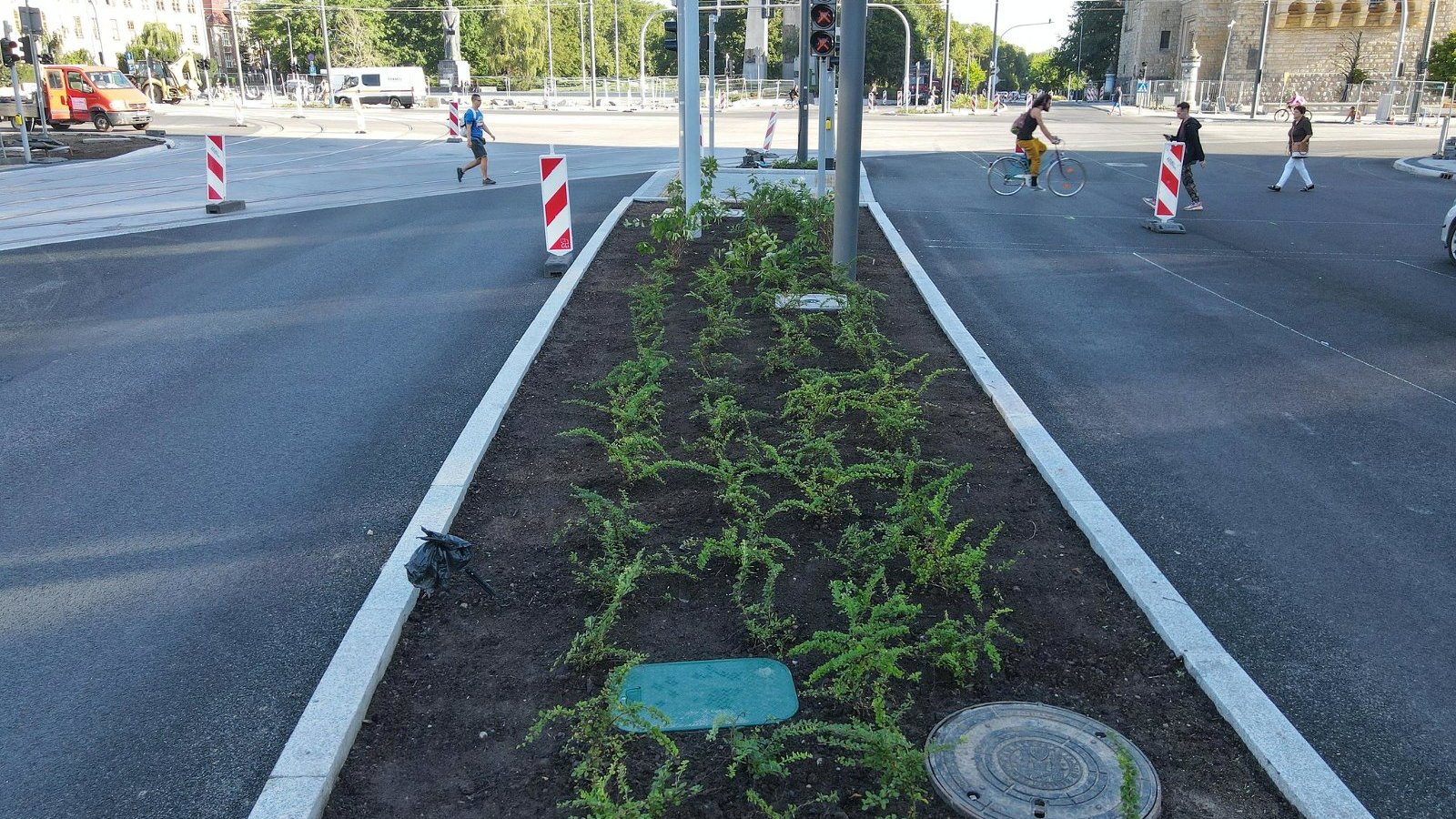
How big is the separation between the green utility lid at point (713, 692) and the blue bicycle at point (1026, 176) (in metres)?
17.2

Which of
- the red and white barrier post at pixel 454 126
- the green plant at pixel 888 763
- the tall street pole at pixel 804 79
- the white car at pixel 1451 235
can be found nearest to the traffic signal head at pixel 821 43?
the white car at pixel 1451 235

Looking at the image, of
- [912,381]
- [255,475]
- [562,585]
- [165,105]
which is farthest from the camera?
[165,105]

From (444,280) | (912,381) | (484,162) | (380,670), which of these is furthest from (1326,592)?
(484,162)

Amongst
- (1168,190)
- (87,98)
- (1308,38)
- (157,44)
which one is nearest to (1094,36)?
(1308,38)

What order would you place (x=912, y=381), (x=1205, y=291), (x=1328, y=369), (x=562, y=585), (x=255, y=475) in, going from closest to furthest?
(x=562, y=585) → (x=255, y=475) → (x=912, y=381) → (x=1328, y=369) → (x=1205, y=291)

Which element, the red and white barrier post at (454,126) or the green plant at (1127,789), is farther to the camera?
the red and white barrier post at (454,126)

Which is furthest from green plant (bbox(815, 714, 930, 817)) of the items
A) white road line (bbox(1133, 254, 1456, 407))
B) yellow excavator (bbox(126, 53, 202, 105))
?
yellow excavator (bbox(126, 53, 202, 105))

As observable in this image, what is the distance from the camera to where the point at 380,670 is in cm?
410

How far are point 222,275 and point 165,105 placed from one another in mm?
67411

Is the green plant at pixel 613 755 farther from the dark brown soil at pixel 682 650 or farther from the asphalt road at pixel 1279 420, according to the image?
the asphalt road at pixel 1279 420

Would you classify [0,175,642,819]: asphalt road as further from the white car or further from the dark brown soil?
the white car

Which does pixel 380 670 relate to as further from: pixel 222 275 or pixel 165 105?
pixel 165 105

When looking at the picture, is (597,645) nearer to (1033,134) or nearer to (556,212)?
(556,212)

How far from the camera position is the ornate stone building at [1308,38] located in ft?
240
